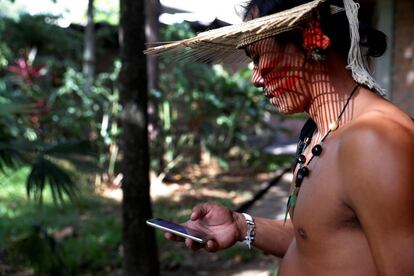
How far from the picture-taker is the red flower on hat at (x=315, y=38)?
1298mm

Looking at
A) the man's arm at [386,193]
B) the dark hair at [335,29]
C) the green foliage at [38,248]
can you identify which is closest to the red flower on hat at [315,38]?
the dark hair at [335,29]

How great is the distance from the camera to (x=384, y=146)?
109 cm

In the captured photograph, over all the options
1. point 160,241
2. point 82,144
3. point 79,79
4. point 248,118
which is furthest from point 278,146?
point 82,144

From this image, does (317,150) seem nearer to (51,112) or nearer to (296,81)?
(296,81)

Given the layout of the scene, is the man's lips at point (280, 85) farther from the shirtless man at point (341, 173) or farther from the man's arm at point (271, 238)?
the man's arm at point (271, 238)

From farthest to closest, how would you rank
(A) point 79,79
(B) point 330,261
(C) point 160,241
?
1. (A) point 79,79
2. (C) point 160,241
3. (B) point 330,261

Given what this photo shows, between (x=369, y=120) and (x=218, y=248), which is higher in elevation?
(x=369, y=120)

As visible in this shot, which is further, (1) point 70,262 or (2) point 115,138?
(2) point 115,138

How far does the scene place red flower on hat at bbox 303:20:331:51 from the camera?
130 centimetres

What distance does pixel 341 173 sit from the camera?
1199mm

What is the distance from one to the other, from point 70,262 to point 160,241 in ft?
3.21

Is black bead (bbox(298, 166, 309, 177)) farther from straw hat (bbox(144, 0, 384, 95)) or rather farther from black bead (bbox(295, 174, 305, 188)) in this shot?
straw hat (bbox(144, 0, 384, 95))

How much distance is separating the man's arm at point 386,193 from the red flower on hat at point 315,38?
10.4 inches

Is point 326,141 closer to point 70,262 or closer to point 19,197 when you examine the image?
point 70,262
